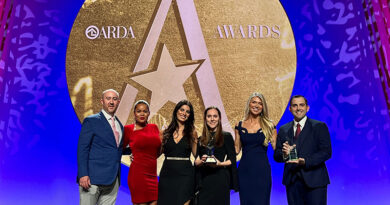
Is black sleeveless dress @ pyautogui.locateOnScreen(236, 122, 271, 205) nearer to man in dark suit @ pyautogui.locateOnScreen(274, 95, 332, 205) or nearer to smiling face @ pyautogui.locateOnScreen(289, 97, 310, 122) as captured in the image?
man in dark suit @ pyautogui.locateOnScreen(274, 95, 332, 205)

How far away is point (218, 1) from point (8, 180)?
2.75 metres

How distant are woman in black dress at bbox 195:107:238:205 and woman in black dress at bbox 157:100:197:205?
8cm

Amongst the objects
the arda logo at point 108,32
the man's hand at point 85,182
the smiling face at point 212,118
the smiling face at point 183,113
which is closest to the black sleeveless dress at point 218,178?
the smiling face at point 212,118

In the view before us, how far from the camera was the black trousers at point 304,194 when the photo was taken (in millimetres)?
3016

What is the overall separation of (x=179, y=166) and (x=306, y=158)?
3.01 ft

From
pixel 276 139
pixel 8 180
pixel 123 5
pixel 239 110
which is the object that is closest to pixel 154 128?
pixel 276 139

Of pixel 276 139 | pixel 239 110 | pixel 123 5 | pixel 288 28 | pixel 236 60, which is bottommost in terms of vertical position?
pixel 276 139

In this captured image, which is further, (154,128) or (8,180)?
(8,180)

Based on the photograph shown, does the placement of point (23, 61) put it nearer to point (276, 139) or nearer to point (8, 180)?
point (8, 180)

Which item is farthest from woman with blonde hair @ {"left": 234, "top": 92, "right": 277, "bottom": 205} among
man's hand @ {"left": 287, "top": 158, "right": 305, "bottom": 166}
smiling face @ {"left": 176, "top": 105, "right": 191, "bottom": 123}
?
smiling face @ {"left": 176, "top": 105, "right": 191, "bottom": 123}

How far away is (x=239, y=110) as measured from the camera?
4.30m

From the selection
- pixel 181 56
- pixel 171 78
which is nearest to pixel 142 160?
pixel 171 78

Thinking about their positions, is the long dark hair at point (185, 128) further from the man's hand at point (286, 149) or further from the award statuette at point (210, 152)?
the man's hand at point (286, 149)

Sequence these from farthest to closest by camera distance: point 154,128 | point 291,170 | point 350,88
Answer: point 350,88 → point 154,128 → point 291,170
